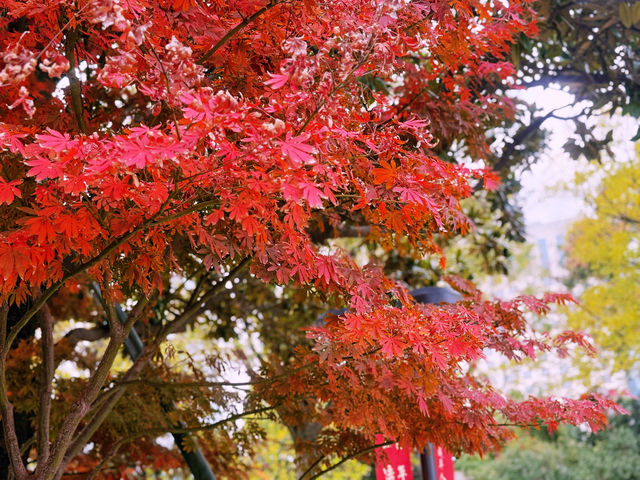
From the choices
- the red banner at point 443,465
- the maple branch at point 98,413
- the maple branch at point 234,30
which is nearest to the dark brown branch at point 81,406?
the maple branch at point 98,413

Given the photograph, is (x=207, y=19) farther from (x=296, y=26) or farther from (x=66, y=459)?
(x=66, y=459)

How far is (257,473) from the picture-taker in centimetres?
831

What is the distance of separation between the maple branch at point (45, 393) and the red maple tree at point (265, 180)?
12 mm

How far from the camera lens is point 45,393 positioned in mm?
2908

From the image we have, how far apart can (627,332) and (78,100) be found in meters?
9.94

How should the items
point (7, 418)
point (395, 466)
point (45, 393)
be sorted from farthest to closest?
1. point (395, 466)
2. point (45, 393)
3. point (7, 418)

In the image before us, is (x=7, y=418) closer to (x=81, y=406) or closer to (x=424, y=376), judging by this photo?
(x=81, y=406)

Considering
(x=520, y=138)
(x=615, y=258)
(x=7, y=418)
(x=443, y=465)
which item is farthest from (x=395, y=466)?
(x=615, y=258)

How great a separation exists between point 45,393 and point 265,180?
5.72 ft

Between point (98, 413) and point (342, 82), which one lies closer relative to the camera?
point (342, 82)

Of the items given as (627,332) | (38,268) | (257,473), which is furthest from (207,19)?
(627,332)

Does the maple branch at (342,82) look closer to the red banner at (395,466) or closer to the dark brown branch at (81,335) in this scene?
the red banner at (395,466)

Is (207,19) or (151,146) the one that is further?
(207,19)

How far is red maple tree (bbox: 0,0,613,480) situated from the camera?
171cm
